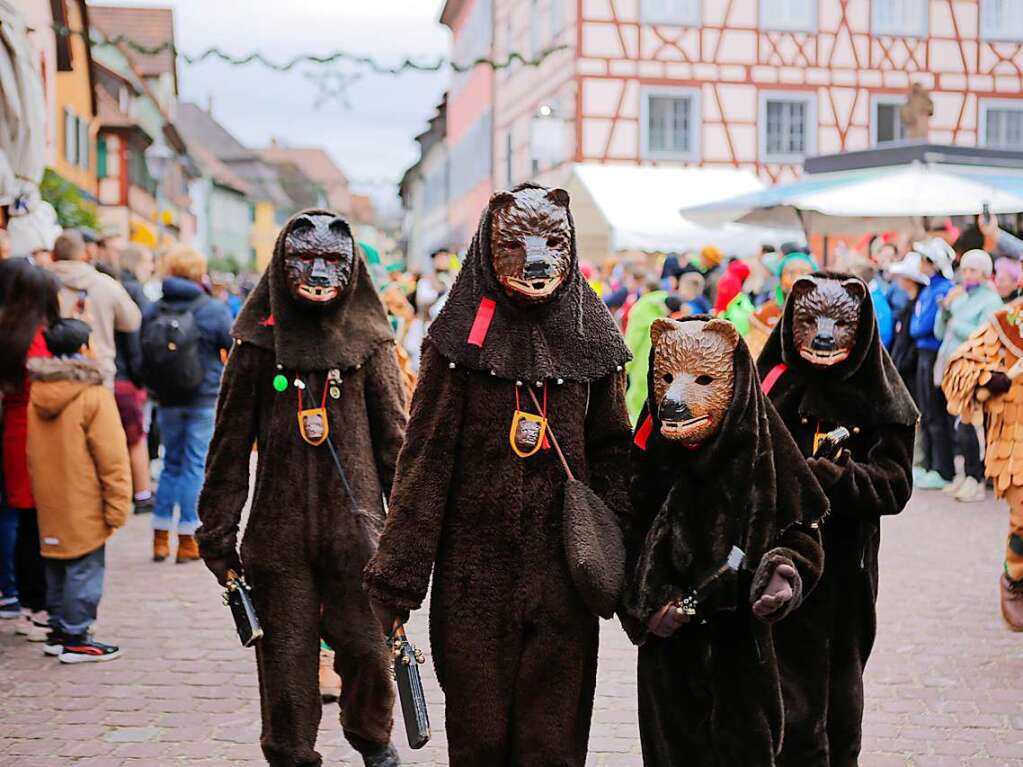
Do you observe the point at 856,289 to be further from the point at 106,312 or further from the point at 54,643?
the point at 106,312

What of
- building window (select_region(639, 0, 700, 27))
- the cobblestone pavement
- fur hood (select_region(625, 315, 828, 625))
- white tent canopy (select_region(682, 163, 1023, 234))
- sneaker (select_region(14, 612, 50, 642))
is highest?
building window (select_region(639, 0, 700, 27))

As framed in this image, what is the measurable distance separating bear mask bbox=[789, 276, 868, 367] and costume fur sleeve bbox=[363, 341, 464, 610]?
1.21 metres

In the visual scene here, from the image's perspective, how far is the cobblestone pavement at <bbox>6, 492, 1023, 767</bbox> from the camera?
5207mm

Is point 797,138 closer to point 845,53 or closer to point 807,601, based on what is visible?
point 845,53

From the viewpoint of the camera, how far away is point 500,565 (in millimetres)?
3566

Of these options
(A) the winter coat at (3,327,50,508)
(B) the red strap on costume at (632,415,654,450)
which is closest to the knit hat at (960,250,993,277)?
(A) the winter coat at (3,327,50,508)

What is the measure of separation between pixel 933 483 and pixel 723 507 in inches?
360

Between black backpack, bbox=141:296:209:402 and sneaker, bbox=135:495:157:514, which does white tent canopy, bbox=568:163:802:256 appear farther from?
black backpack, bbox=141:296:209:402

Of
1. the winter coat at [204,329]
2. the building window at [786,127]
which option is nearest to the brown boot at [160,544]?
the winter coat at [204,329]

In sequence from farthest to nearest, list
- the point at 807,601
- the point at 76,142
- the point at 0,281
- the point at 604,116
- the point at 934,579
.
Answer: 1. the point at 76,142
2. the point at 604,116
3. the point at 934,579
4. the point at 0,281
5. the point at 807,601

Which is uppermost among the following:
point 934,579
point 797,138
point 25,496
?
point 797,138

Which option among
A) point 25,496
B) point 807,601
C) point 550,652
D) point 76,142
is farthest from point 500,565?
point 76,142

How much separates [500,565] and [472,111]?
38.5m

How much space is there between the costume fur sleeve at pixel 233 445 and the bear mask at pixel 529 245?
1.28m
